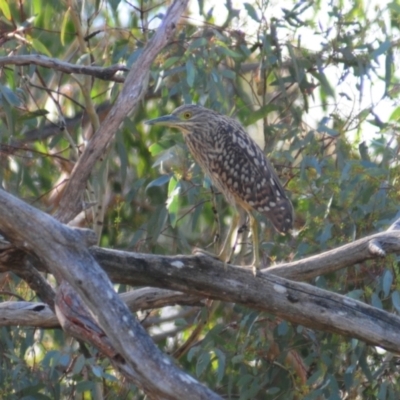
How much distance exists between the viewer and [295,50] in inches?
203

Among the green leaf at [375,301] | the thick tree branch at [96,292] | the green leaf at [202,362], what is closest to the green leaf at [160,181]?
the green leaf at [202,362]

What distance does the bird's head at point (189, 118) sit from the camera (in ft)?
14.1

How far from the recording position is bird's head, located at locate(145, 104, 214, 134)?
14.1 ft

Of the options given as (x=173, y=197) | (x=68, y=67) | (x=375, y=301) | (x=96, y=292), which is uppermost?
(x=68, y=67)

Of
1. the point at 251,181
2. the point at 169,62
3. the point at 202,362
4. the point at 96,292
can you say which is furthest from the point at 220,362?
the point at 96,292

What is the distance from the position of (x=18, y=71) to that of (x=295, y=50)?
4.50 feet

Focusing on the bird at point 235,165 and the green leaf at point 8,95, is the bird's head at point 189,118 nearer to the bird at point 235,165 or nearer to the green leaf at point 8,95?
the bird at point 235,165

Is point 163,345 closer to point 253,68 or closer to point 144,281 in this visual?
point 253,68

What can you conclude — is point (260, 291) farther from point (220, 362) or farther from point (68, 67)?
point (68, 67)

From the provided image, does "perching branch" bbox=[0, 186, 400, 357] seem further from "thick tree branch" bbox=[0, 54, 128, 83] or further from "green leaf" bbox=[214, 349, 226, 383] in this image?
"green leaf" bbox=[214, 349, 226, 383]

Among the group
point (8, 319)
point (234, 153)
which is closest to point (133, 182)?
point (234, 153)

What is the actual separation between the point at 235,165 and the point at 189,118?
0.30 meters

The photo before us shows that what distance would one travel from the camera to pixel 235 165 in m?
4.18

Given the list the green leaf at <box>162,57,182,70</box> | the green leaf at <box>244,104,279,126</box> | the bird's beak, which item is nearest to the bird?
the bird's beak
